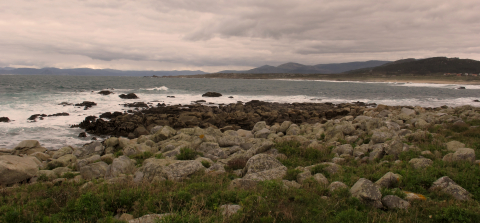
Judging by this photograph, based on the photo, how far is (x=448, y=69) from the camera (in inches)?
5812

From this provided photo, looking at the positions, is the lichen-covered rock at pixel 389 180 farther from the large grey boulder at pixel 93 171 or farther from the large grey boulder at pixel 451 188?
the large grey boulder at pixel 93 171

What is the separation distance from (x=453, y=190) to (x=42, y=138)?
23.9m

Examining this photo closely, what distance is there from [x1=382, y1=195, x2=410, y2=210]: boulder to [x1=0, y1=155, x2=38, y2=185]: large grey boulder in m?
10.4

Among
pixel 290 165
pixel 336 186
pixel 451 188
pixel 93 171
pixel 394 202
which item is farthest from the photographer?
pixel 290 165

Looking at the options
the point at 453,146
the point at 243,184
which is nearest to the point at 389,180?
the point at 243,184

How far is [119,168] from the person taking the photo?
861 centimetres

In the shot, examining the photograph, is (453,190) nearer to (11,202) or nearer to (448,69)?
(11,202)

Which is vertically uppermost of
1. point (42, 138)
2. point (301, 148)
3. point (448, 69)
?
point (448, 69)

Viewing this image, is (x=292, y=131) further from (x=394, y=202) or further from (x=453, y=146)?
(x=394, y=202)

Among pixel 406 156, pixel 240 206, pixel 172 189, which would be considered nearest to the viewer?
pixel 240 206

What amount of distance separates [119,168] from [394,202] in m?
8.13

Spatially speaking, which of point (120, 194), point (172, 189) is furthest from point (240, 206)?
point (120, 194)

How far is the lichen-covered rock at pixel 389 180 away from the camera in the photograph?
21.4 feet

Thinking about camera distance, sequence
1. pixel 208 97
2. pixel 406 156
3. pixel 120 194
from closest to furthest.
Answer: pixel 120 194, pixel 406 156, pixel 208 97
